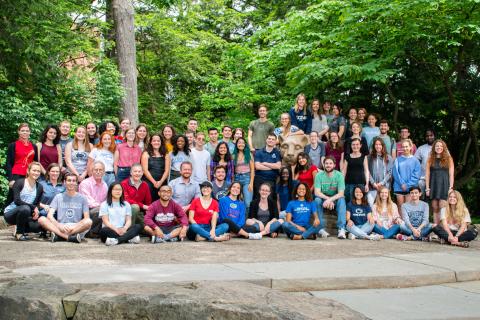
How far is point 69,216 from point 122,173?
1503mm

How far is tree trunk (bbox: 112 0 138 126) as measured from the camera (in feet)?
51.7

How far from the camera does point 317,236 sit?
1098 centimetres

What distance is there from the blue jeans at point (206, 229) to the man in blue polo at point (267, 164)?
4.79ft

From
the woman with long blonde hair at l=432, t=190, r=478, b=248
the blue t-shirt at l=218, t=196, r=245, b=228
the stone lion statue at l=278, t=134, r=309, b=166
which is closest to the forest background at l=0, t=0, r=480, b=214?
the stone lion statue at l=278, t=134, r=309, b=166

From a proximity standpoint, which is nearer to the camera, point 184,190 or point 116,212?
point 116,212

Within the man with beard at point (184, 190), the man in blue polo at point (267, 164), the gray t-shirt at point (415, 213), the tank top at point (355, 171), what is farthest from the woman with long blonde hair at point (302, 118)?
the man with beard at point (184, 190)

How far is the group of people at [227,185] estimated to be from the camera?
9.46 m

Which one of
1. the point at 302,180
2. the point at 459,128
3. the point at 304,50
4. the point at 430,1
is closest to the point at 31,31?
the point at 304,50

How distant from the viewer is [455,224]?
10500 millimetres

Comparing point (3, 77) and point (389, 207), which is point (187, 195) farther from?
point (3, 77)

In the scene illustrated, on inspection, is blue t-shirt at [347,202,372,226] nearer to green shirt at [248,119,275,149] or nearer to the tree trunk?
green shirt at [248,119,275,149]

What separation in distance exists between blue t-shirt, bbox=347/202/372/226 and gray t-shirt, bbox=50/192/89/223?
489 cm

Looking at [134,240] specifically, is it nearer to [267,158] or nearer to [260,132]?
[267,158]

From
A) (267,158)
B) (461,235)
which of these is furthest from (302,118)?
(461,235)
